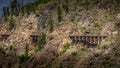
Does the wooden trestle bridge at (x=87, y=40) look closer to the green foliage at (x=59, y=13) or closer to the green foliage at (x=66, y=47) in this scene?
the green foliage at (x=66, y=47)

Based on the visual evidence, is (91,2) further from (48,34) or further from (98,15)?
(48,34)

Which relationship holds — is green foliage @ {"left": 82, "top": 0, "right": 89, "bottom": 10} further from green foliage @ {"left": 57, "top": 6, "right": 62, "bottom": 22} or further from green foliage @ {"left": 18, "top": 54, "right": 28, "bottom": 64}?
green foliage @ {"left": 18, "top": 54, "right": 28, "bottom": 64}

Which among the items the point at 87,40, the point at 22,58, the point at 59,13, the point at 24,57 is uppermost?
the point at 59,13

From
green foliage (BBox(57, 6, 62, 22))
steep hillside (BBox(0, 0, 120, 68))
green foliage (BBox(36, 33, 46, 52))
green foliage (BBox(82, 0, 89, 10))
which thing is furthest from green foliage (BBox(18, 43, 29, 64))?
green foliage (BBox(82, 0, 89, 10))

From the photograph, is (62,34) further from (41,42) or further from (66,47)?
(66,47)

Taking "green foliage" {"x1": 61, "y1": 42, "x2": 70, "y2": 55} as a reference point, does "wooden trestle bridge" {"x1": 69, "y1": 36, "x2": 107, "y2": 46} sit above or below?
above

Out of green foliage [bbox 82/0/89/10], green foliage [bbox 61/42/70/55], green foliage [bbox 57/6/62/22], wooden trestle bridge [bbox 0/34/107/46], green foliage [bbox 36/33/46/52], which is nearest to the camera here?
wooden trestle bridge [bbox 0/34/107/46]

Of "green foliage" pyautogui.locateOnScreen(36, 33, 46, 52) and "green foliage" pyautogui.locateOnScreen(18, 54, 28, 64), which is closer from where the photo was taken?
"green foliage" pyautogui.locateOnScreen(18, 54, 28, 64)

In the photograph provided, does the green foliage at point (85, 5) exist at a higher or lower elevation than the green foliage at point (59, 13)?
higher

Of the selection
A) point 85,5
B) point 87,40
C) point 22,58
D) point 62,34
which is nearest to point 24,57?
point 22,58

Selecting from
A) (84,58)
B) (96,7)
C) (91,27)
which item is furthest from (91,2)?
(84,58)

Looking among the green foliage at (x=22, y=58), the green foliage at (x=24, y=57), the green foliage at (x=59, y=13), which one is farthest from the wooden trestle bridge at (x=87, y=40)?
the green foliage at (x=22, y=58)
